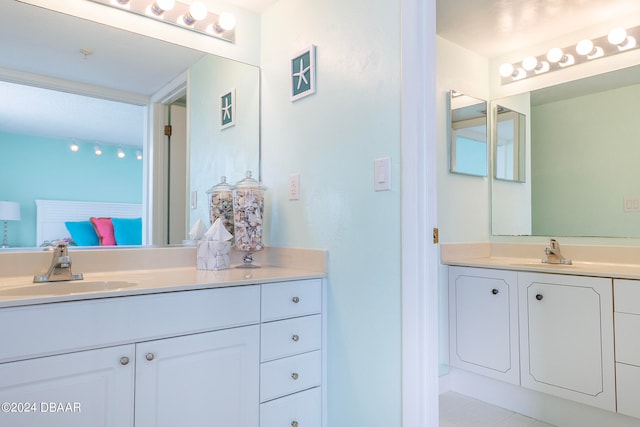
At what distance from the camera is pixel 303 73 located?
71.7 inches

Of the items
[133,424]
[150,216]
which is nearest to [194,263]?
[150,216]

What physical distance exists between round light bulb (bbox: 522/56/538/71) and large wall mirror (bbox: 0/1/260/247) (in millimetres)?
1842

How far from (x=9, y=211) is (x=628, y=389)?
266 cm

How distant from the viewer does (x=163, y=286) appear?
124 cm

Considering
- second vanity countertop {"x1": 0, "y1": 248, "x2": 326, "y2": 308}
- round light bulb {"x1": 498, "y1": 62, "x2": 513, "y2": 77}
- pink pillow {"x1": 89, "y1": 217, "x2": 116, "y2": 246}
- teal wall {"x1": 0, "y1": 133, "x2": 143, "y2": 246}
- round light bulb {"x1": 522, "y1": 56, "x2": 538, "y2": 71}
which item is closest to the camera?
second vanity countertop {"x1": 0, "y1": 248, "x2": 326, "y2": 308}

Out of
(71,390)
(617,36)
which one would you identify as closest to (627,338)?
(617,36)

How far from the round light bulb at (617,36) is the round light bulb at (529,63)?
0.43 meters

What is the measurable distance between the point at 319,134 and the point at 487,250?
1.66 m

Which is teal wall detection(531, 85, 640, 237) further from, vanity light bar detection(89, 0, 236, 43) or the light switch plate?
vanity light bar detection(89, 0, 236, 43)

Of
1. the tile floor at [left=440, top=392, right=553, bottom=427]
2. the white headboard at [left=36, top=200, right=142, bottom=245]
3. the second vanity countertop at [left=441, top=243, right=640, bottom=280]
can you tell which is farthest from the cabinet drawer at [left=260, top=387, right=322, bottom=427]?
the second vanity countertop at [left=441, top=243, right=640, bottom=280]

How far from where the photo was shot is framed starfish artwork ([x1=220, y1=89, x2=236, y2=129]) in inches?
81.0

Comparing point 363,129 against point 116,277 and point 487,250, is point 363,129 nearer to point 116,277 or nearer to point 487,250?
point 116,277

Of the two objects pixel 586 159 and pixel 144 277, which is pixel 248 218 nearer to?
pixel 144 277

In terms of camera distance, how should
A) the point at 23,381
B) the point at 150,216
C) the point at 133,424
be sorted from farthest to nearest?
the point at 150,216 < the point at 133,424 < the point at 23,381
